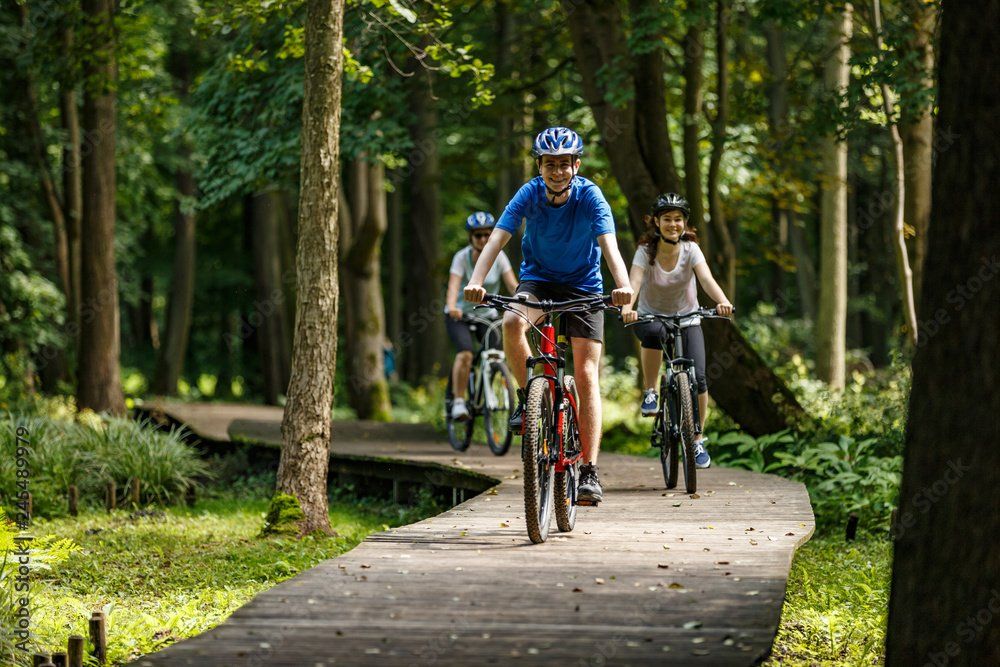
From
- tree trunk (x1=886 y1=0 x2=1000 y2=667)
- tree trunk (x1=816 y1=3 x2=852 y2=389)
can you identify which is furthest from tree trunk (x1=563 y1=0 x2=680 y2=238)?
tree trunk (x1=886 y1=0 x2=1000 y2=667)

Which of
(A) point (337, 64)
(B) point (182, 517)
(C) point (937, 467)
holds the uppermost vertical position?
(A) point (337, 64)

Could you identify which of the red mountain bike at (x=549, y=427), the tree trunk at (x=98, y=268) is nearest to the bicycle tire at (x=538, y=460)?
the red mountain bike at (x=549, y=427)

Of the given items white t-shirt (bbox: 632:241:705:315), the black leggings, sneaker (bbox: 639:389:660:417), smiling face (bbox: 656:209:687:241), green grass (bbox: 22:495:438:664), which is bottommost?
green grass (bbox: 22:495:438:664)

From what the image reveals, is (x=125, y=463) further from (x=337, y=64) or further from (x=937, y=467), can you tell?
(x=937, y=467)

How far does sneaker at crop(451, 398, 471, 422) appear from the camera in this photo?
1180 cm

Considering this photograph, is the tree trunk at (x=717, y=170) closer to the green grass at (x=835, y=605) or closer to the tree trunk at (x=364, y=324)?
the tree trunk at (x=364, y=324)

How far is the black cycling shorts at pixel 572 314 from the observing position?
281 inches

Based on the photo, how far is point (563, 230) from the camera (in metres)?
7.12

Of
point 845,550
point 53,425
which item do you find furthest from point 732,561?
point 53,425

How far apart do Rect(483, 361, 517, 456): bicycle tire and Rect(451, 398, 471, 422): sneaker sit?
0.20 m

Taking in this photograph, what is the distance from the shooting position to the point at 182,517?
1146cm

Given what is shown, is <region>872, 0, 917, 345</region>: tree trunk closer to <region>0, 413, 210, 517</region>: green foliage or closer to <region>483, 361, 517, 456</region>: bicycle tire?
<region>483, 361, 517, 456</region>: bicycle tire

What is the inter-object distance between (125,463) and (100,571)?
386cm

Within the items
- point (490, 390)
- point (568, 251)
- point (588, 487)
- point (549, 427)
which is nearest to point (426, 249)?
point (490, 390)
